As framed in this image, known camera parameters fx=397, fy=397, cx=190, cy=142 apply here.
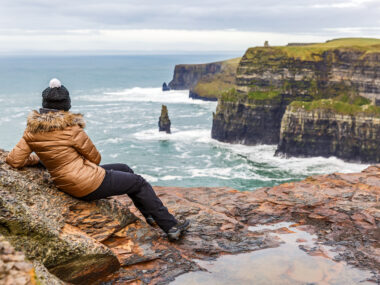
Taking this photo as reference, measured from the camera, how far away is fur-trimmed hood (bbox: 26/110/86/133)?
269 inches

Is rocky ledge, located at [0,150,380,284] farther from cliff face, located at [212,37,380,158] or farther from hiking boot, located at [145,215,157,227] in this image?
cliff face, located at [212,37,380,158]

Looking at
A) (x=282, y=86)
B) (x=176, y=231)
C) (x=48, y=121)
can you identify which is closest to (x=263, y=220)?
(x=176, y=231)

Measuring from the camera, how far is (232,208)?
11.0 m

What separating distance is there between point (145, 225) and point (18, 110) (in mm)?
142312

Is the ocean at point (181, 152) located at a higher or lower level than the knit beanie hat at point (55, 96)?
lower

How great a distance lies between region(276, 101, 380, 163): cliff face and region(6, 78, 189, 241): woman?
Result: 81128 mm

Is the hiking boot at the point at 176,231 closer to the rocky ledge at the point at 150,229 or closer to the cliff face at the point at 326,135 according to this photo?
the rocky ledge at the point at 150,229

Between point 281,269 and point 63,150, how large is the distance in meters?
4.46

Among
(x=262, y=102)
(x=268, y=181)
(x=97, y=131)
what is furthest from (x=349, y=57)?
(x=97, y=131)

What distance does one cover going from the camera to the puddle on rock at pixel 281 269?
22.5ft

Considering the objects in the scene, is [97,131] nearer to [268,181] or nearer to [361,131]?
[268,181]

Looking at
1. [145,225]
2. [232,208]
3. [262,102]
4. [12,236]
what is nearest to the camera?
[12,236]

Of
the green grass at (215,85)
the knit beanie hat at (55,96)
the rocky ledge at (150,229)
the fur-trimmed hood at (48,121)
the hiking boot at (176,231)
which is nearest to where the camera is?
the rocky ledge at (150,229)

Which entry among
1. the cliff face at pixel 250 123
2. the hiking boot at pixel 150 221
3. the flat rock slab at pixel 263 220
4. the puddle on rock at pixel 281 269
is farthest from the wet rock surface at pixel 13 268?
the cliff face at pixel 250 123
